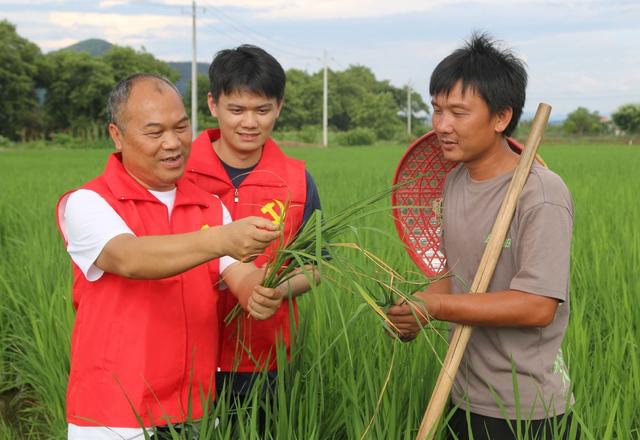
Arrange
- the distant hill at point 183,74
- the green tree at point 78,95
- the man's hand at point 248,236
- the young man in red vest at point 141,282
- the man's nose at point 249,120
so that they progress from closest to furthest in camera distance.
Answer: the man's hand at point 248,236
the young man in red vest at point 141,282
the man's nose at point 249,120
the distant hill at point 183,74
the green tree at point 78,95

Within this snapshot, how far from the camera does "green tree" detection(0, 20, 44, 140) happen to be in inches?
1598

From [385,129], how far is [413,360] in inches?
2136

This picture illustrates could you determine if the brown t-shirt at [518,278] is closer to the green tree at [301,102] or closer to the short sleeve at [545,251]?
the short sleeve at [545,251]

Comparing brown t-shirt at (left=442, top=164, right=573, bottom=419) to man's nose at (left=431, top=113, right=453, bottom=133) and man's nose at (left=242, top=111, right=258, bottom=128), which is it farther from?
man's nose at (left=242, top=111, right=258, bottom=128)

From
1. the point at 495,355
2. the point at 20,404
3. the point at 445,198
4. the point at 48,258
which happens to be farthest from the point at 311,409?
the point at 48,258

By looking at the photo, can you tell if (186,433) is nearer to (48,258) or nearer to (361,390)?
(361,390)

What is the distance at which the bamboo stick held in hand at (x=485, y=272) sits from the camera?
1.41 metres

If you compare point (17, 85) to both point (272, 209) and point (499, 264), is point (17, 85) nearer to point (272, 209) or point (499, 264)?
point (272, 209)

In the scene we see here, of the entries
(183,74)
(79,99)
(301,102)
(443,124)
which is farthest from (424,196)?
(183,74)

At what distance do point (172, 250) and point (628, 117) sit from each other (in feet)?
165

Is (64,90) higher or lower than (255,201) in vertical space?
higher

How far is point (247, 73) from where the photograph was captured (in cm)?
Answer: 191

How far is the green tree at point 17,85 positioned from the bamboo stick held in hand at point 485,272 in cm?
4283

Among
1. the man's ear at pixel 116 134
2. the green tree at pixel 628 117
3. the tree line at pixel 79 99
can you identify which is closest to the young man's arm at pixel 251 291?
the man's ear at pixel 116 134
